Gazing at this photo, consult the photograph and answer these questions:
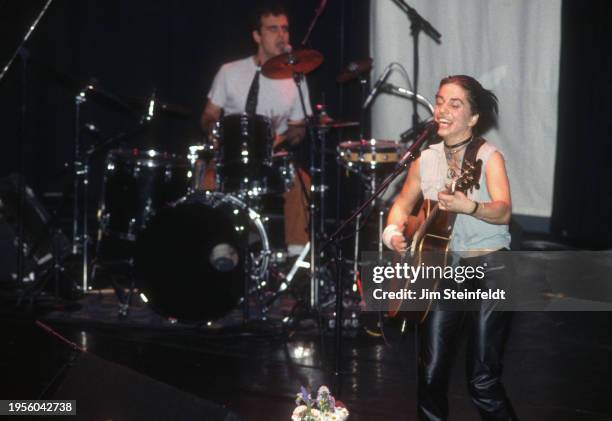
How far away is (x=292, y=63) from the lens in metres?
6.58

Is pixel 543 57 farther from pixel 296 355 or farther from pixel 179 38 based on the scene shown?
pixel 296 355

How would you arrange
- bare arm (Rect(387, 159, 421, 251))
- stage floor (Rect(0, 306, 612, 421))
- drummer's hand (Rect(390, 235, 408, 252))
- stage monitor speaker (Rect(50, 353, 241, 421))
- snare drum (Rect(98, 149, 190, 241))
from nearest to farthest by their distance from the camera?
stage monitor speaker (Rect(50, 353, 241, 421)) < drummer's hand (Rect(390, 235, 408, 252)) < bare arm (Rect(387, 159, 421, 251)) < stage floor (Rect(0, 306, 612, 421)) < snare drum (Rect(98, 149, 190, 241))

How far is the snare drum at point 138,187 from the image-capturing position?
6.90 m

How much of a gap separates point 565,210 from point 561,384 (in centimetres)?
342

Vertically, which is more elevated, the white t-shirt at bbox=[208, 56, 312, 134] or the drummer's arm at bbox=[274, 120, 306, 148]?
the white t-shirt at bbox=[208, 56, 312, 134]

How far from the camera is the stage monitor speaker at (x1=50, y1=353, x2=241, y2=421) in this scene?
3.30 metres

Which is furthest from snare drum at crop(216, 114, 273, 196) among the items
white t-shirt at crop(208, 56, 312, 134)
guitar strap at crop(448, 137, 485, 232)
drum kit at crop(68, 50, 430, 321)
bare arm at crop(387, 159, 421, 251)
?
guitar strap at crop(448, 137, 485, 232)

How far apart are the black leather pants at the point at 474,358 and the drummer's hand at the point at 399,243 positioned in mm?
316

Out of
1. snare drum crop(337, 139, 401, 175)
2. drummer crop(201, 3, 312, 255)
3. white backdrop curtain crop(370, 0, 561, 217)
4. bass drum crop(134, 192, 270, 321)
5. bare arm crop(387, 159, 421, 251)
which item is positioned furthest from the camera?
white backdrop curtain crop(370, 0, 561, 217)

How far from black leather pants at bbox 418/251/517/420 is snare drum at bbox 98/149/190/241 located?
135 inches

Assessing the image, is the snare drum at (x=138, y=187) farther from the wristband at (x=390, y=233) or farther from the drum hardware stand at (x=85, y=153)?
the wristband at (x=390, y=233)

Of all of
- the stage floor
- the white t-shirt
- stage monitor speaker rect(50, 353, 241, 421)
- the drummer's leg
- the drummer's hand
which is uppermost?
the white t-shirt

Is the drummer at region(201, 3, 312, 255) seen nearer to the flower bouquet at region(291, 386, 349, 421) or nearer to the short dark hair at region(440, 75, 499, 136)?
the short dark hair at region(440, 75, 499, 136)

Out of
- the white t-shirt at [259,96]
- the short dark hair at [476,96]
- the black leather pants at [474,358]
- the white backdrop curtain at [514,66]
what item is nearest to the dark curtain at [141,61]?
the white backdrop curtain at [514,66]
